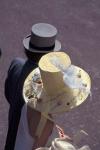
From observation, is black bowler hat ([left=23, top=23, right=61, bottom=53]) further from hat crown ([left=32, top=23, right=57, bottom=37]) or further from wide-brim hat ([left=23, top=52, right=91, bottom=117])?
wide-brim hat ([left=23, top=52, right=91, bottom=117])

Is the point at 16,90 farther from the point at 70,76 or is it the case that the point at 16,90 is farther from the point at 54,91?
the point at 70,76

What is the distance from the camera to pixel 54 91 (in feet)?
8.82

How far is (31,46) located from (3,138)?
1795 millimetres

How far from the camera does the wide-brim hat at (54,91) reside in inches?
104

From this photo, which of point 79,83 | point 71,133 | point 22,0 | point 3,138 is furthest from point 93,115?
point 22,0

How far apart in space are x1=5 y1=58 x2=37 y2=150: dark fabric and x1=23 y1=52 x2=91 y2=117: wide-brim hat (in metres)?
0.25

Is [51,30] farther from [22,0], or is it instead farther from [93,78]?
[22,0]

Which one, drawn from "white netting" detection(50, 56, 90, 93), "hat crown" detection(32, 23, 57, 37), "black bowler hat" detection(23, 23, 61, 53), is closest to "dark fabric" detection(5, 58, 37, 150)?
"black bowler hat" detection(23, 23, 61, 53)

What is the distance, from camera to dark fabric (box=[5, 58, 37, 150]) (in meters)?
3.01

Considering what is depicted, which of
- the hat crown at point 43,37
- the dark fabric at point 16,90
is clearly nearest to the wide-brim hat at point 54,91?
the dark fabric at point 16,90

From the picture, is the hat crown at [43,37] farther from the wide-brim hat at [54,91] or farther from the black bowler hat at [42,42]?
the wide-brim hat at [54,91]

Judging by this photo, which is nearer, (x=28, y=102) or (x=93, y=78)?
(x=28, y=102)

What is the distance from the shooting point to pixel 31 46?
10.2 ft

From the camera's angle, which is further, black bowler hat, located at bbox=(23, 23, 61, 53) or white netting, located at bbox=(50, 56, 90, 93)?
black bowler hat, located at bbox=(23, 23, 61, 53)
